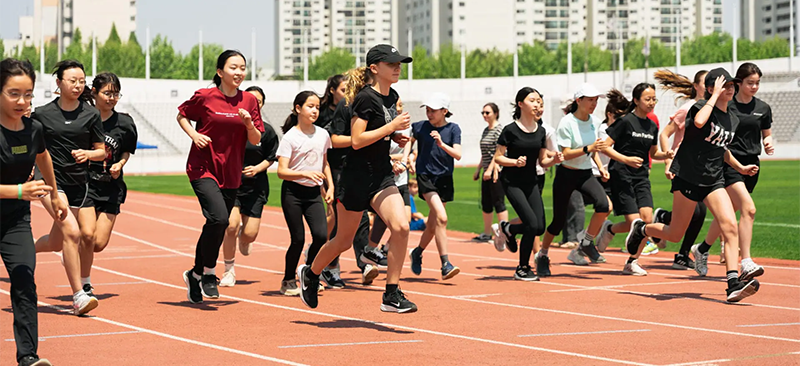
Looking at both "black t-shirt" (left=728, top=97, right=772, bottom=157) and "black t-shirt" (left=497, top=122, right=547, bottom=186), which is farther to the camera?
"black t-shirt" (left=497, top=122, right=547, bottom=186)

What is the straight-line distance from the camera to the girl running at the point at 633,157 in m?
11.9

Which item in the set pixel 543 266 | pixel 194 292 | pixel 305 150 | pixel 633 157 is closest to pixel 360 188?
pixel 305 150

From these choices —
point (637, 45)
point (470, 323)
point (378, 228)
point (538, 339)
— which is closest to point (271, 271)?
point (378, 228)

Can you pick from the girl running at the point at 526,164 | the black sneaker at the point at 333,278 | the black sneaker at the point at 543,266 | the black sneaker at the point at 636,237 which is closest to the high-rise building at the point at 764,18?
the black sneaker at the point at 636,237

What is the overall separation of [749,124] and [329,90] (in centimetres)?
443

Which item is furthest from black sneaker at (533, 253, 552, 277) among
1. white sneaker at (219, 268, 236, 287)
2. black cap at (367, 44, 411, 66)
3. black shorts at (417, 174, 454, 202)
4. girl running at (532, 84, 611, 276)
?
black cap at (367, 44, 411, 66)

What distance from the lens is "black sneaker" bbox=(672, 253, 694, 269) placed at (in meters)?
12.4

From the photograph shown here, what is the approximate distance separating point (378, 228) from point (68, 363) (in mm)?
6227

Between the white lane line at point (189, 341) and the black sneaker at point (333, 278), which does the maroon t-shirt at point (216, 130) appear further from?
the black sneaker at point (333, 278)

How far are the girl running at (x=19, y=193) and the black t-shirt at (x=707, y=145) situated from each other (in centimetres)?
616

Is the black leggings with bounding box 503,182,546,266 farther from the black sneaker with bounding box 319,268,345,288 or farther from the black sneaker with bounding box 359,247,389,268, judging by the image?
the black sneaker with bounding box 319,268,345,288

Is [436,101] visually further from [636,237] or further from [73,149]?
[73,149]

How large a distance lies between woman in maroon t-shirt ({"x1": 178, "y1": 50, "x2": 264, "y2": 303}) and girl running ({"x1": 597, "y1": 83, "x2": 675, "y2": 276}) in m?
4.45

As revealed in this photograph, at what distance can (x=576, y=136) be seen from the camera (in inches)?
464
